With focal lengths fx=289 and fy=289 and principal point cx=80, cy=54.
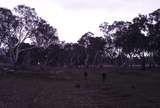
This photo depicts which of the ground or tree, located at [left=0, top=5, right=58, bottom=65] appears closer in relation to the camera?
the ground

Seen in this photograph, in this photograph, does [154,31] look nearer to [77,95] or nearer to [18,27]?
[18,27]

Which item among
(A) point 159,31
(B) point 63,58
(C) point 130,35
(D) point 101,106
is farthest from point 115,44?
(D) point 101,106

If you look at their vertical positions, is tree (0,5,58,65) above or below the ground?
above

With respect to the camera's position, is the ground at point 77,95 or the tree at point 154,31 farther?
the tree at point 154,31

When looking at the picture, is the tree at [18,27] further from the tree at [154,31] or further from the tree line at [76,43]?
the tree at [154,31]

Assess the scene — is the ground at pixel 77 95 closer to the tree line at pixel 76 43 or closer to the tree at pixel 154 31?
the tree line at pixel 76 43

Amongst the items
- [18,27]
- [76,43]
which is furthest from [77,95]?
[76,43]

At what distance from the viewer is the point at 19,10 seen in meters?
57.8

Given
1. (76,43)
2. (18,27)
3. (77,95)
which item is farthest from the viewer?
(76,43)

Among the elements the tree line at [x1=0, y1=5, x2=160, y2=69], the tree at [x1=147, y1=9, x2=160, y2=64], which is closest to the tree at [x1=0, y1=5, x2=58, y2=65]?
the tree line at [x1=0, y1=5, x2=160, y2=69]

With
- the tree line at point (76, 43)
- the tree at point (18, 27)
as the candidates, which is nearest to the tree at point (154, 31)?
the tree line at point (76, 43)

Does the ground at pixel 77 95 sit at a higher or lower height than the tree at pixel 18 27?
lower

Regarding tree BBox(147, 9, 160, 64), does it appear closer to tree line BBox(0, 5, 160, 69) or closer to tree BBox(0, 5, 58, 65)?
tree line BBox(0, 5, 160, 69)

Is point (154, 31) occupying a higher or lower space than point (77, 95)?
higher
